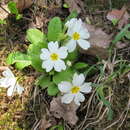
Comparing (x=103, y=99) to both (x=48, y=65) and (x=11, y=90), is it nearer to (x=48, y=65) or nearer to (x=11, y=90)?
(x=48, y=65)

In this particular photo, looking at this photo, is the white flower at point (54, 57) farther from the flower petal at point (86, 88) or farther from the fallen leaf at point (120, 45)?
the fallen leaf at point (120, 45)

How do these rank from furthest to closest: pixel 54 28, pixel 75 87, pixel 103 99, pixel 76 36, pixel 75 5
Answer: pixel 75 5 < pixel 54 28 < pixel 76 36 < pixel 75 87 < pixel 103 99

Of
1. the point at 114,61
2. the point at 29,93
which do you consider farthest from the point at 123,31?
the point at 29,93

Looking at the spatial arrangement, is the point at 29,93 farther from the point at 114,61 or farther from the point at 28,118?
the point at 114,61

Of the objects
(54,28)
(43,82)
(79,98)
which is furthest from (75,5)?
(79,98)

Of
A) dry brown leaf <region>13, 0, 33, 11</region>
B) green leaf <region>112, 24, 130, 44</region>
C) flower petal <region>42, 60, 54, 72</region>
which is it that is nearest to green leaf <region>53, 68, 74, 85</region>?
flower petal <region>42, 60, 54, 72</region>

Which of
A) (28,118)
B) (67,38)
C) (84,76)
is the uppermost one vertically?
(67,38)
